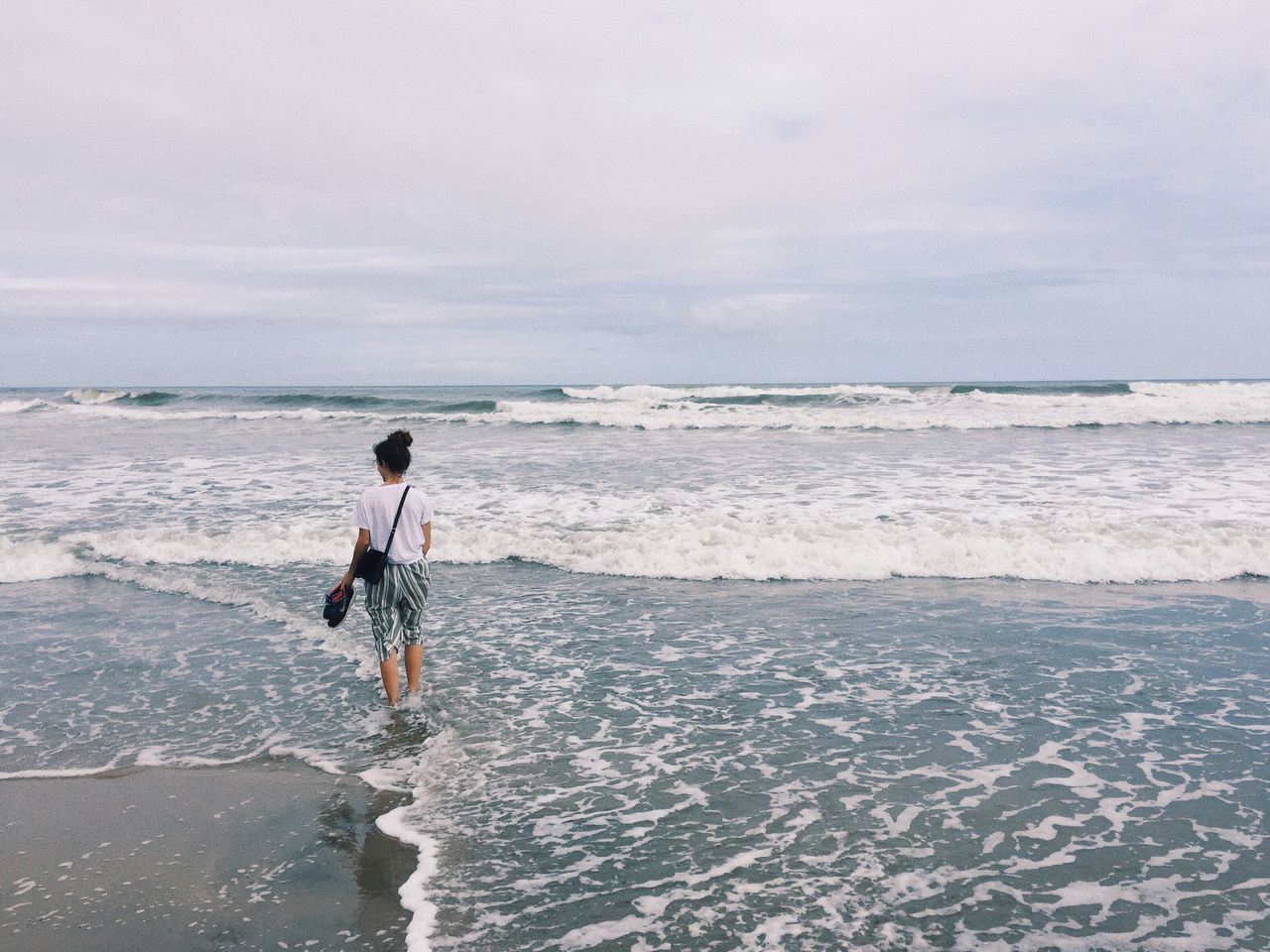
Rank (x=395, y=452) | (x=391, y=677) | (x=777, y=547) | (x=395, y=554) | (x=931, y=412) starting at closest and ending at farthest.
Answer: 1. (x=395, y=452)
2. (x=395, y=554)
3. (x=391, y=677)
4. (x=777, y=547)
5. (x=931, y=412)

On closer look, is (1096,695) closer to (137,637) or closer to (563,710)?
(563,710)

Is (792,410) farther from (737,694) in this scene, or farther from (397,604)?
(397,604)

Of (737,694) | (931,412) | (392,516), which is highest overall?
(931,412)

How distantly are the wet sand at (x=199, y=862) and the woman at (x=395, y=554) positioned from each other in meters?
1.16

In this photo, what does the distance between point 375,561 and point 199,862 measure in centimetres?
222

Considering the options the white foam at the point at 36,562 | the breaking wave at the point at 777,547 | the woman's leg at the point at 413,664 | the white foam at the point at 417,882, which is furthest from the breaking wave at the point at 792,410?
the white foam at the point at 417,882

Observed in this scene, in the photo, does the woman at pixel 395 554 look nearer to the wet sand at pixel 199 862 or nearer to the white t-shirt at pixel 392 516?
the white t-shirt at pixel 392 516

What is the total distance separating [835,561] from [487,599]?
3963 millimetres

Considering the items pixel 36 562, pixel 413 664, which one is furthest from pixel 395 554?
pixel 36 562

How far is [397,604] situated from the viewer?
19.7 ft

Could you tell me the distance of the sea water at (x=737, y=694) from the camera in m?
3.69

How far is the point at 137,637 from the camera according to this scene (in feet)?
25.4

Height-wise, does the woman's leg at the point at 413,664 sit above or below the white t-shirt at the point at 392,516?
below

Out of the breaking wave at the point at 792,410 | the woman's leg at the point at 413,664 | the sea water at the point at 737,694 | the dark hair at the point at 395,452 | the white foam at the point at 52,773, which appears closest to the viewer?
the sea water at the point at 737,694
